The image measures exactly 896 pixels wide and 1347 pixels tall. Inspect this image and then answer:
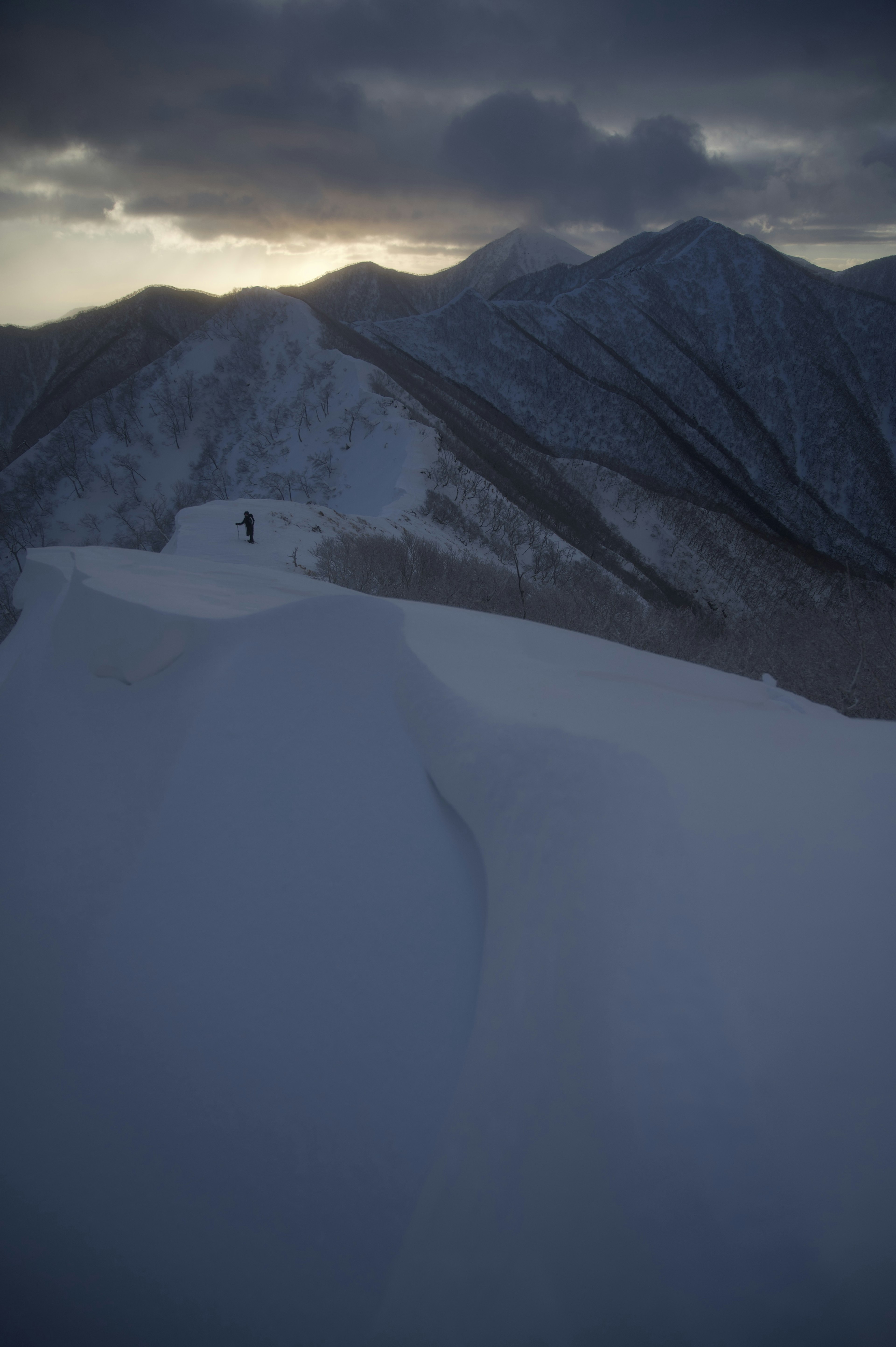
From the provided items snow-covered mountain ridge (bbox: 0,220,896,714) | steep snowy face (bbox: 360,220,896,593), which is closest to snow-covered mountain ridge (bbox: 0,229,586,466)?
snow-covered mountain ridge (bbox: 0,220,896,714)

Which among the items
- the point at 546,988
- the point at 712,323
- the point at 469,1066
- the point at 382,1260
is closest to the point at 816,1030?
the point at 546,988

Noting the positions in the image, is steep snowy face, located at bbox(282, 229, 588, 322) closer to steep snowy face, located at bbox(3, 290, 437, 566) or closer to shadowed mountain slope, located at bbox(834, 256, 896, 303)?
shadowed mountain slope, located at bbox(834, 256, 896, 303)

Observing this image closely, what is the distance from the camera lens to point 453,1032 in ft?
7.89

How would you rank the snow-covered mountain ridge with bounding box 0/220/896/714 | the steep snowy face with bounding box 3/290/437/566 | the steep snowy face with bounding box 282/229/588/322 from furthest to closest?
the steep snowy face with bounding box 282/229/588/322, the steep snowy face with bounding box 3/290/437/566, the snow-covered mountain ridge with bounding box 0/220/896/714

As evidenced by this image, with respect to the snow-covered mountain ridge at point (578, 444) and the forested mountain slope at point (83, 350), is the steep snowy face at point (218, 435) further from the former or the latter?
the forested mountain slope at point (83, 350)

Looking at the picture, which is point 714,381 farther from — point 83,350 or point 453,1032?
point 83,350

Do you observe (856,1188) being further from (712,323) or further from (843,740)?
(712,323)

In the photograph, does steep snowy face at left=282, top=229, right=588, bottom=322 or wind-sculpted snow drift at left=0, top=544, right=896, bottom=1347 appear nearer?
wind-sculpted snow drift at left=0, top=544, right=896, bottom=1347

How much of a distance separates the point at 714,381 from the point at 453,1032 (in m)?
95.7

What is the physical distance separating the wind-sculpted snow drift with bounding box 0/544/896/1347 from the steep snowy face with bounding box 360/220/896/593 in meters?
62.1

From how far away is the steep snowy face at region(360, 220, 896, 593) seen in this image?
6981 centimetres

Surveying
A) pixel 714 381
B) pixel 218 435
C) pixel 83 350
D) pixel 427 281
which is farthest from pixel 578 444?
pixel 427 281

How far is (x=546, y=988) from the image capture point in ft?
7.36

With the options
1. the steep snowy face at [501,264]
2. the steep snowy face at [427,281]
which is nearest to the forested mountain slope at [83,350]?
the steep snowy face at [427,281]
